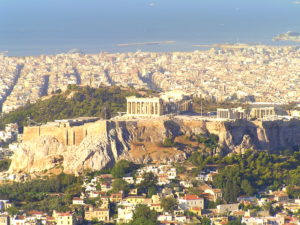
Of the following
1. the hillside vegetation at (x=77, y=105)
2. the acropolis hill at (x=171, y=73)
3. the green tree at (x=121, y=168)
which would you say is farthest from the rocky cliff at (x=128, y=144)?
the acropolis hill at (x=171, y=73)

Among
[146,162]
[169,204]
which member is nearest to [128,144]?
[146,162]

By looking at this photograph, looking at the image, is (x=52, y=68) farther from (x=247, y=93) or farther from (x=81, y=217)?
(x=81, y=217)

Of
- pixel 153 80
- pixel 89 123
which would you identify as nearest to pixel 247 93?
pixel 153 80

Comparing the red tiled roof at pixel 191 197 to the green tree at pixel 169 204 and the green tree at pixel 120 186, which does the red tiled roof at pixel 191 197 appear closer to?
the green tree at pixel 169 204

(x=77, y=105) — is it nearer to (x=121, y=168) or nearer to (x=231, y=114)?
(x=231, y=114)

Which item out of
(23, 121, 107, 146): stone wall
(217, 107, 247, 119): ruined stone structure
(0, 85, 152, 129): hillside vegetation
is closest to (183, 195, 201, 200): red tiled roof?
(23, 121, 107, 146): stone wall
